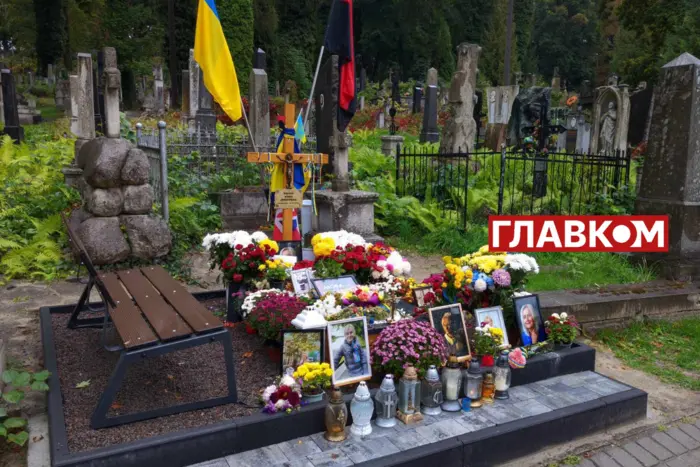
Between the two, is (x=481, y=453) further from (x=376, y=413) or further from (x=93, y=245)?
(x=93, y=245)

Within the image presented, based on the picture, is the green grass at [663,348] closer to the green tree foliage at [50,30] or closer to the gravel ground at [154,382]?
the gravel ground at [154,382]

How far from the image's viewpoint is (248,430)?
11.2ft

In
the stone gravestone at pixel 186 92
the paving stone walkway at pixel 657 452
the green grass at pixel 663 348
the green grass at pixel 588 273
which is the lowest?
the paving stone walkway at pixel 657 452

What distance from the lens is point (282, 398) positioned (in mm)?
3598

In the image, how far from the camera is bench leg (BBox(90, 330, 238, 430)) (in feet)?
11.1

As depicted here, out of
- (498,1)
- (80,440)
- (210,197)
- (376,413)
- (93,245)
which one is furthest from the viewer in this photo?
(498,1)

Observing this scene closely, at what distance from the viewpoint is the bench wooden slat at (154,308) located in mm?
3605

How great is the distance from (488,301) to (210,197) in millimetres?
6246

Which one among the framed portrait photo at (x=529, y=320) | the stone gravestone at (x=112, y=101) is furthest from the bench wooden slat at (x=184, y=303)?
the stone gravestone at (x=112, y=101)

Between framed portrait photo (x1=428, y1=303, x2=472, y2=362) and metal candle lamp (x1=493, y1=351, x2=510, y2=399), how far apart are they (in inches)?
12.0

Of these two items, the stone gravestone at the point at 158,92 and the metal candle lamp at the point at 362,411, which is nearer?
the metal candle lamp at the point at 362,411

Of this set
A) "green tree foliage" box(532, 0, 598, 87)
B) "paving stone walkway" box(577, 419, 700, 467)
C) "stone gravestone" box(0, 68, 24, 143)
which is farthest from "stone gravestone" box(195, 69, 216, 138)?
"green tree foliage" box(532, 0, 598, 87)

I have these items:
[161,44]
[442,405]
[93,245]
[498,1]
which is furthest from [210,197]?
[498,1]

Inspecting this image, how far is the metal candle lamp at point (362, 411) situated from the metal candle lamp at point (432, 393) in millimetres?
468
